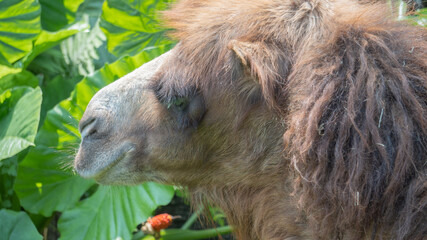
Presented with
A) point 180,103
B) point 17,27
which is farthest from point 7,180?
point 180,103

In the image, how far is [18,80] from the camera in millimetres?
3787

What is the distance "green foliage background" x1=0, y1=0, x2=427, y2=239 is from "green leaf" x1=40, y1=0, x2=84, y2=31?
0.85ft

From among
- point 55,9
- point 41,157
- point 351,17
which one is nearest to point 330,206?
point 351,17

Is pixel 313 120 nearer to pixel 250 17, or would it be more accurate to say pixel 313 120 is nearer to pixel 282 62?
pixel 282 62

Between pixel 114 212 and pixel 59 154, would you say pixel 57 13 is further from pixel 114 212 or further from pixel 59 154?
pixel 114 212

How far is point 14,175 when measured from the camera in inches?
145

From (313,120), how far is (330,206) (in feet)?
0.89

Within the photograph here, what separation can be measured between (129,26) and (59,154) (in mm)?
907

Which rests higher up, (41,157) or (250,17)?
(250,17)

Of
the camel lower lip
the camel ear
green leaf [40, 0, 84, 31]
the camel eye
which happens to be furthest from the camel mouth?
green leaf [40, 0, 84, 31]

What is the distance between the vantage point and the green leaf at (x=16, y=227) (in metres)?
3.23

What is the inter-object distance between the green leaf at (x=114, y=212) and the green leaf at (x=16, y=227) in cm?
20

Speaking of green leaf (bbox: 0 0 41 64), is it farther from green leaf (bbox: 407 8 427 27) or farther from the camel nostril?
green leaf (bbox: 407 8 427 27)

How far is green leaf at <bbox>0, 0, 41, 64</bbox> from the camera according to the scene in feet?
11.7
